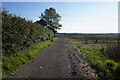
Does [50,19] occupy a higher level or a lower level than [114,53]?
higher

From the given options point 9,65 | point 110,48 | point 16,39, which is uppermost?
point 16,39

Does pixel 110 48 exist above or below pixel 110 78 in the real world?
above

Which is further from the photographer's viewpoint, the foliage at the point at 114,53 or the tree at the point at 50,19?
the tree at the point at 50,19

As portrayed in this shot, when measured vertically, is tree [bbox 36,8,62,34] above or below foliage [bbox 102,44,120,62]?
above

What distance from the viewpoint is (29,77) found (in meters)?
4.52

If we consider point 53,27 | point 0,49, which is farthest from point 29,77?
point 53,27

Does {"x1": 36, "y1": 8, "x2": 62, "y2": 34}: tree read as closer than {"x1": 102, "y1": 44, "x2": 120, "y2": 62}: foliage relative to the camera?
No

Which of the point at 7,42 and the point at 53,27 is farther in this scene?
the point at 53,27

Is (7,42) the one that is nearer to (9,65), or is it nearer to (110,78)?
(9,65)

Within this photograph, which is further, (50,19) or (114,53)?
(50,19)

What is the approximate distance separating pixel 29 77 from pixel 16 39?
317cm

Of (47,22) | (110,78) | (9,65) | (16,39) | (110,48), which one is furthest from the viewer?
(47,22)

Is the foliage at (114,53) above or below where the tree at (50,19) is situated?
below

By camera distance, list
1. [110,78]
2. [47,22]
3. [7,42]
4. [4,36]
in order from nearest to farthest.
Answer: [110,78] < [4,36] < [7,42] < [47,22]
